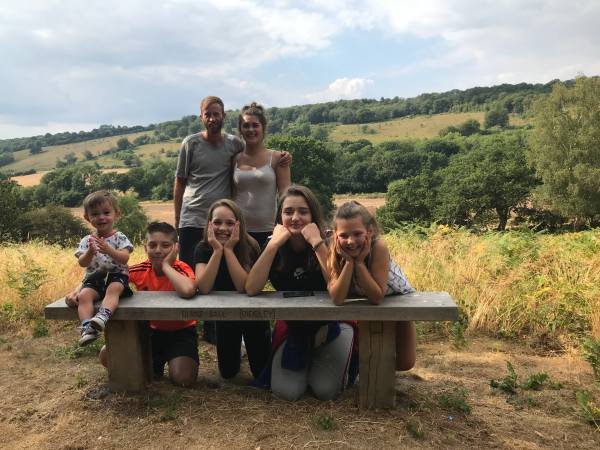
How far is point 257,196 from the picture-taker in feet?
13.5

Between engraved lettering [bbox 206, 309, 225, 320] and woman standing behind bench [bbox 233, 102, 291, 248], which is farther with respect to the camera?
woman standing behind bench [bbox 233, 102, 291, 248]

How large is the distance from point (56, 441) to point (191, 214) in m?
2.05

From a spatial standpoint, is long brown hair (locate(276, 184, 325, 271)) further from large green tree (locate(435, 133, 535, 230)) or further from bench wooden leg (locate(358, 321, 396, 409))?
large green tree (locate(435, 133, 535, 230))

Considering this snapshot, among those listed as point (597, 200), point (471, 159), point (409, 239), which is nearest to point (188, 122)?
point (471, 159)

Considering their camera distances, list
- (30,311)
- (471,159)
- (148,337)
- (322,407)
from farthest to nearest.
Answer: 1. (471,159)
2. (30,311)
3. (148,337)
4. (322,407)

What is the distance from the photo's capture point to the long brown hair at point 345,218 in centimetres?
281

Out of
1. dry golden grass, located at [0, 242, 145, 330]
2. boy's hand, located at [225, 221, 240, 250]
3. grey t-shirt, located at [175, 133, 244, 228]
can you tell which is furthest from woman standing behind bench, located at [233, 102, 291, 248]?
dry golden grass, located at [0, 242, 145, 330]

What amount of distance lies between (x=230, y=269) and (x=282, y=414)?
936 millimetres

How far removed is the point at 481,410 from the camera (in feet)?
10.2

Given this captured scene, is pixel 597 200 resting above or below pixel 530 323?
below

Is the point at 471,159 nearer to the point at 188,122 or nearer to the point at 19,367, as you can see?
the point at 19,367

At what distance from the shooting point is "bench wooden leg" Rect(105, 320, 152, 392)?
10.6 feet

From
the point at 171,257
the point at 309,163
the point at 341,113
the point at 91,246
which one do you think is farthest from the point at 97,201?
the point at 341,113

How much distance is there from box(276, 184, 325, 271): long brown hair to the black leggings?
2.01 feet
